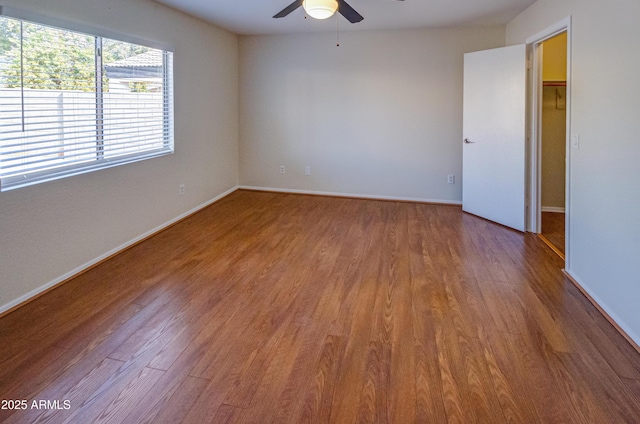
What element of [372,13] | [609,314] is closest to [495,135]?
[372,13]

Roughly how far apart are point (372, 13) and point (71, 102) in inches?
128

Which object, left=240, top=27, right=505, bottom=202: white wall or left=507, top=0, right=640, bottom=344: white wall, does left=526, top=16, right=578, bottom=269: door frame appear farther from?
left=240, top=27, right=505, bottom=202: white wall

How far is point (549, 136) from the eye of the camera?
5.20m

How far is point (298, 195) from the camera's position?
21.0 feet

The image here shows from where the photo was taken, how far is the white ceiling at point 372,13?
426 centimetres

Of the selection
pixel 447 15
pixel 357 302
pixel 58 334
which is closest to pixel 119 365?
pixel 58 334

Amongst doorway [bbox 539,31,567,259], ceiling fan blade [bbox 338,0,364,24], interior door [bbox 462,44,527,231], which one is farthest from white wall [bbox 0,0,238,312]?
doorway [bbox 539,31,567,259]

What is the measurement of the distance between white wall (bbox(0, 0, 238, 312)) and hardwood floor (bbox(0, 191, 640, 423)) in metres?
0.25

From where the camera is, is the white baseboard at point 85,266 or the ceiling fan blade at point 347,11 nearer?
the white baseboard at point 85,266

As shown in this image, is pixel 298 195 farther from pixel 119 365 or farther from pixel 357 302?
pixel 119 365

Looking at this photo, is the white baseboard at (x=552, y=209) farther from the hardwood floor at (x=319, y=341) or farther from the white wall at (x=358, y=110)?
the hardwood floor at (x=319, y=341)

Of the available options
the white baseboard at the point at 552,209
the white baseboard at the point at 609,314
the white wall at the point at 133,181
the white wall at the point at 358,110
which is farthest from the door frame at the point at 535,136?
the white wall at the point at 133,181

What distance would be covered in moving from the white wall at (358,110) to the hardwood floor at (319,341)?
7.49 feet

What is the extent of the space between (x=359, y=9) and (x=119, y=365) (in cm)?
412
